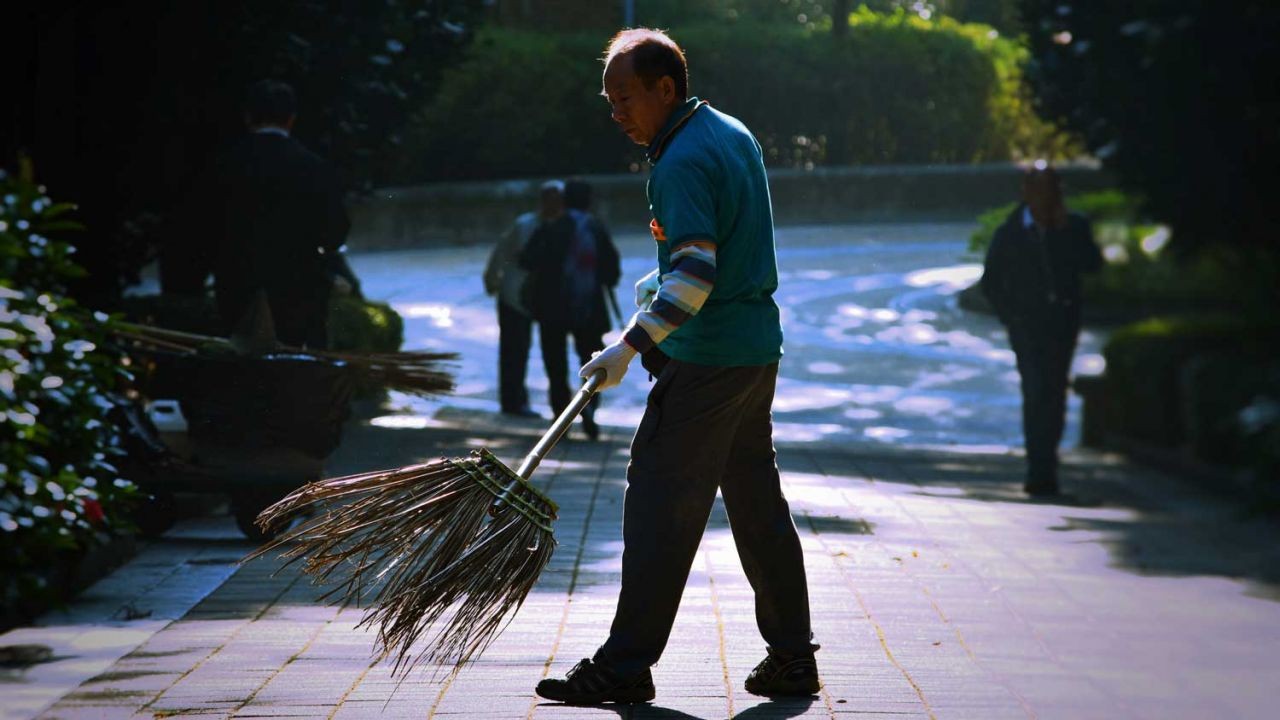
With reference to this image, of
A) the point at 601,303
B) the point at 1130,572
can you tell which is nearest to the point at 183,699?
the point at 1130,572

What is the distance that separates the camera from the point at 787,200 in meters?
31.3

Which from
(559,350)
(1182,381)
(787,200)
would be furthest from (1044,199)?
(787,200)

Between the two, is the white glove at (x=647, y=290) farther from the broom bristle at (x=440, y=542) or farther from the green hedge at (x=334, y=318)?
the green hedge at (x=334, y=318)

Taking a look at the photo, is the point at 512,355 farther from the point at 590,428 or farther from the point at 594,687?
the point at 594,687

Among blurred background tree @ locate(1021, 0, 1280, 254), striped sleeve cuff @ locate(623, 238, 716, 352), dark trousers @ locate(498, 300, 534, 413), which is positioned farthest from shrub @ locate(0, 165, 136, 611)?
dark trousers @ locate(498, 300, 534, 413)

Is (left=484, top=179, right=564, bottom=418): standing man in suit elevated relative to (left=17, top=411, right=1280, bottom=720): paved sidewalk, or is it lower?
elevated

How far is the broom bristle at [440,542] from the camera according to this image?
464 centimetres

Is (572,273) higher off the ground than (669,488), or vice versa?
(572,273)

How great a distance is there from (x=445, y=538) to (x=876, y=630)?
6.01 ft

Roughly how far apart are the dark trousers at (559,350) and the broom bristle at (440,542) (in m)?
7.69

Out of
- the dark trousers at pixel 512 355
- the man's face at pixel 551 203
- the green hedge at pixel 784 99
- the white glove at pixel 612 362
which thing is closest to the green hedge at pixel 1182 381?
the man's face at pixel 551 203

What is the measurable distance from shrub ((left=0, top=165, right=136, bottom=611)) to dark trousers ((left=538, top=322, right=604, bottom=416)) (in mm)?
5304

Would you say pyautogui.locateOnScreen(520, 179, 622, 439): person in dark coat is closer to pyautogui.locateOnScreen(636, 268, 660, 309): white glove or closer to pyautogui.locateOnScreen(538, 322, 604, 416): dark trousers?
pyautogui.locateOnScreen(538, 322, 604, 416): dark trousers

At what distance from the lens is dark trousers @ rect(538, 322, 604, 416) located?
12.5 metres
